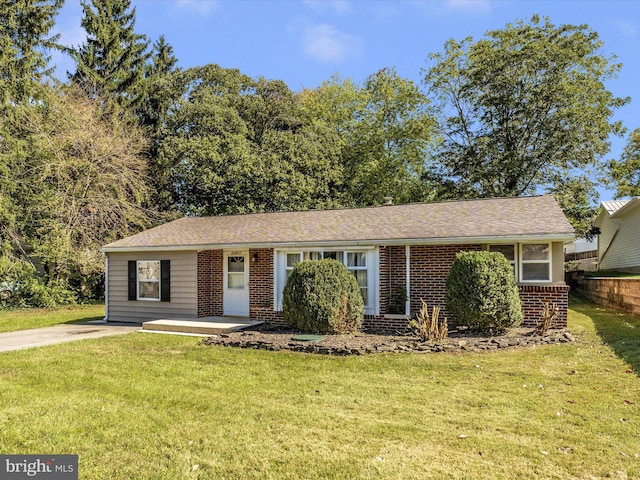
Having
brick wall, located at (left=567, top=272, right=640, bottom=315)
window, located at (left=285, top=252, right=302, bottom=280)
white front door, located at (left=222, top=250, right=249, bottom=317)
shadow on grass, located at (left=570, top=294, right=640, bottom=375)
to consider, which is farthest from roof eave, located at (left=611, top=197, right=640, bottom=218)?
white front door, located at (left=222, top=250, right=249, bottom=317)

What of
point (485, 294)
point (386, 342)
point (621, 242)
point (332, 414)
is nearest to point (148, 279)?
point (386, 342)

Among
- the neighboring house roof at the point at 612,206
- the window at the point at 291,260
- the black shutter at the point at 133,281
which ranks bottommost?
the black shutter at the point at 133,281

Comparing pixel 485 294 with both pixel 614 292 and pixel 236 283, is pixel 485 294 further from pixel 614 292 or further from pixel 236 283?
pixel 614 292

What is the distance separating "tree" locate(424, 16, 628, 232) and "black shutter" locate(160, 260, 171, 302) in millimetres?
16703

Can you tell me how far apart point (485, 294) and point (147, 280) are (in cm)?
993

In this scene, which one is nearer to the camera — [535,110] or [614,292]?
[614,292]

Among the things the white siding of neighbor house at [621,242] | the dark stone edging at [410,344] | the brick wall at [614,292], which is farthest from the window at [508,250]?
the white siding of neighbor house at [621,242]

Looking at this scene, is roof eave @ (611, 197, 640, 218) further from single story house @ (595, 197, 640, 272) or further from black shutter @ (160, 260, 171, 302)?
black shutter @ (160, 260, 171, 302)

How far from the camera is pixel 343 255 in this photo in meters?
11.5

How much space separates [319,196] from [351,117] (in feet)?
25.5

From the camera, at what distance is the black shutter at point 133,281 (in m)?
13.6

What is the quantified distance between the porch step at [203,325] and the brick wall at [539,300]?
655cm

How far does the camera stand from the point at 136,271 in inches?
537

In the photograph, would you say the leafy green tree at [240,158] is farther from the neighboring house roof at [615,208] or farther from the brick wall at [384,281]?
the neighboring house roof at [615,208]
